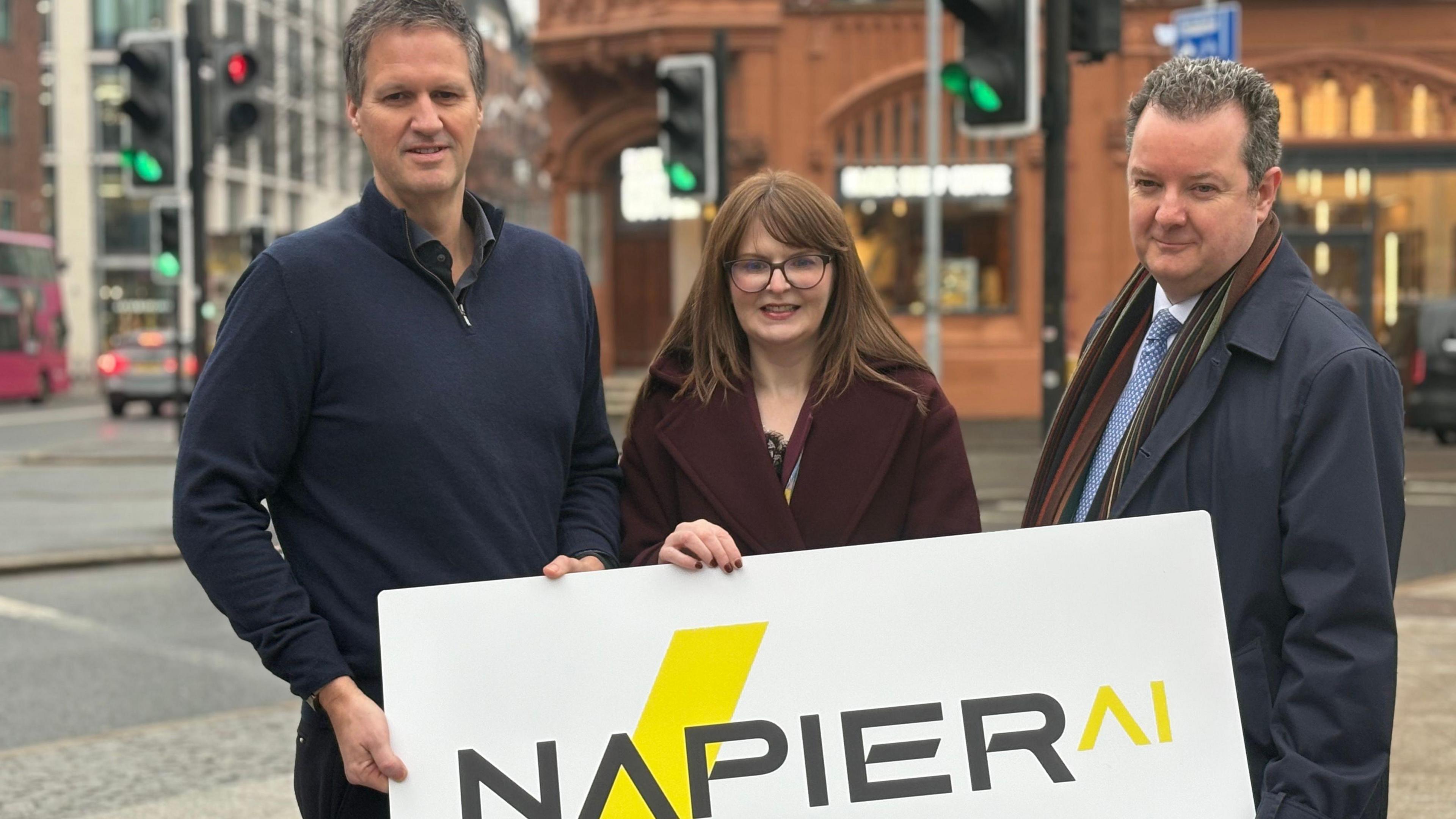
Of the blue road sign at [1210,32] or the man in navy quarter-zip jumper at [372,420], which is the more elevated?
Result: the blue road sign at [1210,32]

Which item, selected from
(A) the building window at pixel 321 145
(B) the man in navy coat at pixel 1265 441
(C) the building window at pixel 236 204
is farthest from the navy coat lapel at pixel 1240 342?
(C) the building window at pixel 236 204

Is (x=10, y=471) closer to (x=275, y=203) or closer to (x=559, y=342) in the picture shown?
(x=559, y=342)

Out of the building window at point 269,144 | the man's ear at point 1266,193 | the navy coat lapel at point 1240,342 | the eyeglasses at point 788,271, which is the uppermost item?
the building window at point 269,144

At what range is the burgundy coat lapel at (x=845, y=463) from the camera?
3.06 meters

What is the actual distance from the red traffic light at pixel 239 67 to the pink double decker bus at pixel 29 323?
83.9 feet

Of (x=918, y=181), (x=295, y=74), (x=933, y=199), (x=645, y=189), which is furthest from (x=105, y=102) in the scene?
(x=933, y=199)

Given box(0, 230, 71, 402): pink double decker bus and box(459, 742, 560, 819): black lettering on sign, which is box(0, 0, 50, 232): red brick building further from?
box(459, 742, 560, 819): black lettering on sign

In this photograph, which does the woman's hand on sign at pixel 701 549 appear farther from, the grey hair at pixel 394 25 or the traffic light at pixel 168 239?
the traffic light at pixel 168 239

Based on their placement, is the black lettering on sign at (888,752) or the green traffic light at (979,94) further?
the green traffic light at (979,94)

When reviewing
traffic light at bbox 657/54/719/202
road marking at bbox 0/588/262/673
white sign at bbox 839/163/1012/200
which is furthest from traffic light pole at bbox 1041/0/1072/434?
white sign at bbox 839/163/1012/200

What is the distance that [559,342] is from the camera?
290cm

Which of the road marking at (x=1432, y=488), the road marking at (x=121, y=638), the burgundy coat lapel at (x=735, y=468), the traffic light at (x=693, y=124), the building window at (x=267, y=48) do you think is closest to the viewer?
the burgundy coat lapel at (x=735, y=468)

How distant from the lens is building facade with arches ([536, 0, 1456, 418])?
2328 centimetres

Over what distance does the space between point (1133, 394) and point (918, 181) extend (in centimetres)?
2140
